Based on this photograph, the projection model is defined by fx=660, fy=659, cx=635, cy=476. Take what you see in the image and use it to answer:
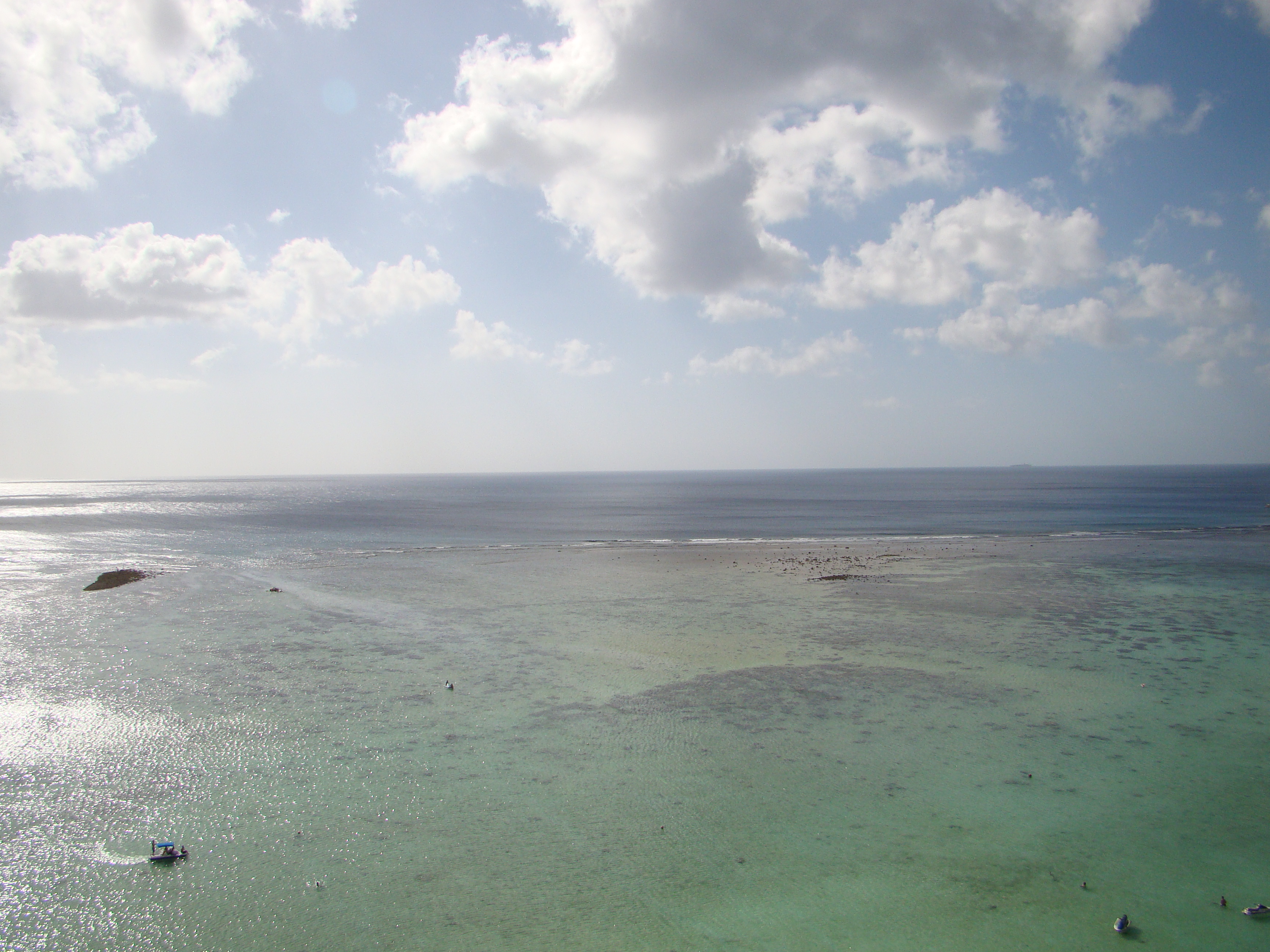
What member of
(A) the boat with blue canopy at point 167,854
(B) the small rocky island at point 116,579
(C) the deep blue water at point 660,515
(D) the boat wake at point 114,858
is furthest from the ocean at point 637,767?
(C) the deep blue water at point 660,515

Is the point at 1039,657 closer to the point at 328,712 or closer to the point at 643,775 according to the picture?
the point at 643,775

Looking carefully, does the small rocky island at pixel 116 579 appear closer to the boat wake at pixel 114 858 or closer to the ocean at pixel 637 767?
the ocean at pixel 637 767

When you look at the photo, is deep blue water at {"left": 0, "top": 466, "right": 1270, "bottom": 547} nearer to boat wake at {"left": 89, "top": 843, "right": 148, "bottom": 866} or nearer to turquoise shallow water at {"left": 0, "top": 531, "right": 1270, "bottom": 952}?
turquoise shallow water at {"left": 0, "top": 531, "right": 1270, "bottom": 952}

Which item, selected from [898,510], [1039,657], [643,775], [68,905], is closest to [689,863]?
[643,775]

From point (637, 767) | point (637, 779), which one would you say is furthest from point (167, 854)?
point (637, 767)

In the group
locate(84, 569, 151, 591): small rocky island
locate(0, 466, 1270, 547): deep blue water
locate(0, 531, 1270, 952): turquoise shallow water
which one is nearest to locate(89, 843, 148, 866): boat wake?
locate(0, 531, 1270, 952): turquoise shallow water

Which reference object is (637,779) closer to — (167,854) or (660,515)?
(167,854)

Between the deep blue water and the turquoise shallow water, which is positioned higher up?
the deep blue water
